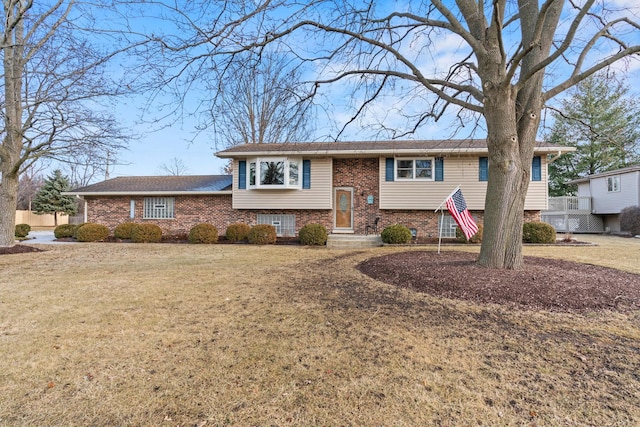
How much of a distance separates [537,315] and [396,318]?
1708 mm

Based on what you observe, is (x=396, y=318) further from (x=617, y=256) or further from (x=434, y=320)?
(x=617, y=256)

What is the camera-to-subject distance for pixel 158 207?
1485 cm

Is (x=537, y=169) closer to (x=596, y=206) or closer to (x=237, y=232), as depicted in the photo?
(x=596, y=206)

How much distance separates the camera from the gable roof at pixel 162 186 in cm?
1434

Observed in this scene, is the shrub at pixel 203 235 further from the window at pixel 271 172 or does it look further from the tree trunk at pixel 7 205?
the tree trunk at pixel 7 205

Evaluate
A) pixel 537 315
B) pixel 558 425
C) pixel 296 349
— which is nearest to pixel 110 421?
pixel 296 349

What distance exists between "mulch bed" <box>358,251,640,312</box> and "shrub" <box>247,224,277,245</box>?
665cm

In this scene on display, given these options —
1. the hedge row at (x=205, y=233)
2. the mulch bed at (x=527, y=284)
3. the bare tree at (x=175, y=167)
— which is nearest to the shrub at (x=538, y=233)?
the mulch bed at (x=527, y=284)

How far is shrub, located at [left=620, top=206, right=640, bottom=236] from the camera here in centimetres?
1519

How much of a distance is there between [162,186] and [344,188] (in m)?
8.97

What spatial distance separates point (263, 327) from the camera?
11.1ft

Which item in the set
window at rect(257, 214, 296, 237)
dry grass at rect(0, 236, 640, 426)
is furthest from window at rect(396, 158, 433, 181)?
dry grass at rect(0, 236, 640, 426)

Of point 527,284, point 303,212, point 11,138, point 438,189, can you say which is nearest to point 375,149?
point 438,189

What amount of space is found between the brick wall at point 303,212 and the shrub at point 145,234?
1.11 meters
